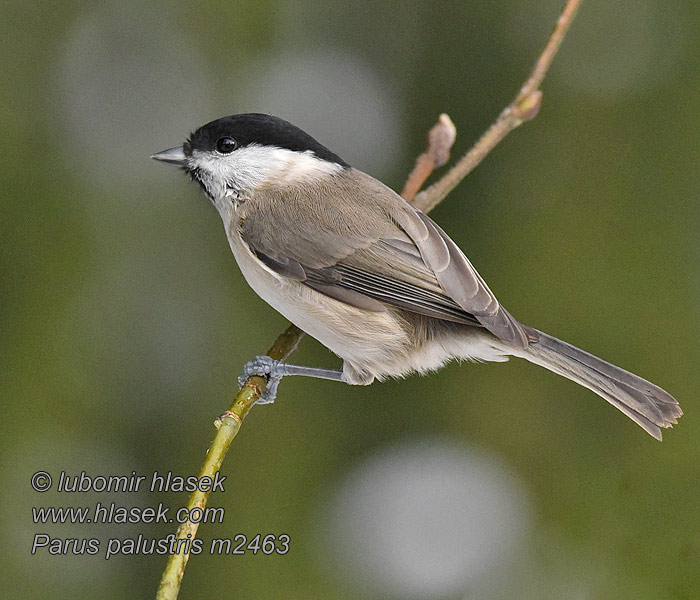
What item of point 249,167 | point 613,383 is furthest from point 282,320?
point 613,383

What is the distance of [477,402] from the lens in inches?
118

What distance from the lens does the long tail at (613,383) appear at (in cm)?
201

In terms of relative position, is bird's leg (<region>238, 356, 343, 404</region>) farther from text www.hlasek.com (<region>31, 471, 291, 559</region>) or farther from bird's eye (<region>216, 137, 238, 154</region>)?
bird's eye (<region>216, 137, 238, 154</region>)

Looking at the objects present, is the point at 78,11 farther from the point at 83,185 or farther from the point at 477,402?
the point at 477,402

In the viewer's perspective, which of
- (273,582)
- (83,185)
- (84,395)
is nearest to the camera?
(273,582)

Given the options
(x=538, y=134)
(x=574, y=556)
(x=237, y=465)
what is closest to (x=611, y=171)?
(x=538, y=134)

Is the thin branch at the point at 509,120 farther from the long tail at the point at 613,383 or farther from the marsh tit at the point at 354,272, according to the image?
the long tail at the point at 613,383

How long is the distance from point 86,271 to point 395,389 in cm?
127

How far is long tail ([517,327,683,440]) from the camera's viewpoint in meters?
2.01

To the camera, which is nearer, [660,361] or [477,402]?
[660,361]

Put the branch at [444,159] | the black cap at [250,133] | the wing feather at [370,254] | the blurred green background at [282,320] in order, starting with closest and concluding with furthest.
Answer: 1. the branch at [444,159]
2. the wing feather at [370,254]
3. the black cap at [250,133]
4. the blurred green background at [282,320]

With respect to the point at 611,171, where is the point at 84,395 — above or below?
below

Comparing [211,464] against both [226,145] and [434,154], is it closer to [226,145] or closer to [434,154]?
[226,145]

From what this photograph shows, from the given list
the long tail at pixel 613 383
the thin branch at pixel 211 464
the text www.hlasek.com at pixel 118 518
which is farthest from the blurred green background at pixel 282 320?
the thin branch at pixel 211 464
